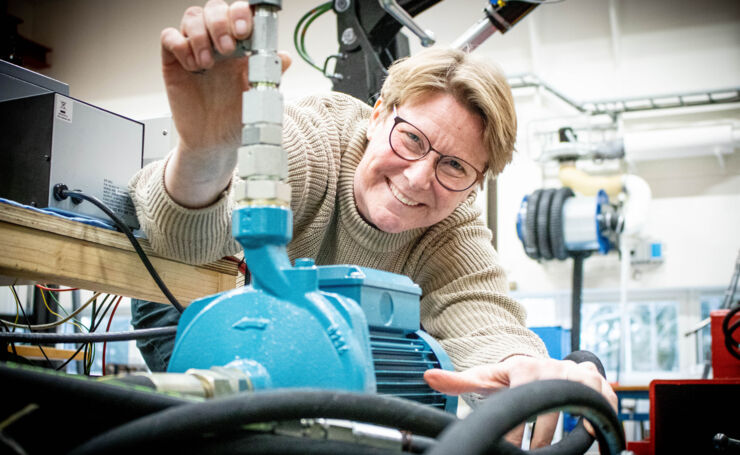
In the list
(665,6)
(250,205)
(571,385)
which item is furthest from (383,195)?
(665,6)

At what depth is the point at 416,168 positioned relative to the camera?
111 cm

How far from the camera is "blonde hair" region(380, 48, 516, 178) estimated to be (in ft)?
3.66

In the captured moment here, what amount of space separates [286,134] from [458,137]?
0.28 metres

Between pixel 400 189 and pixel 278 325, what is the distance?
2.05 feet

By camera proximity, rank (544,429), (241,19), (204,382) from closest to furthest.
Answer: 1. (204,382)
2. (241,19)
3. (544,429)

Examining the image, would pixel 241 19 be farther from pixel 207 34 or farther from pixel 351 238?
pixel 351 238

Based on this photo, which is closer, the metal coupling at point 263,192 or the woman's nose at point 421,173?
the metal coupling at point 263,192

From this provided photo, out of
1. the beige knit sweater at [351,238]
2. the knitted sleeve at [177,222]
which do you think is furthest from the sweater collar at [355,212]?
the knitted sleeve at [177,222]

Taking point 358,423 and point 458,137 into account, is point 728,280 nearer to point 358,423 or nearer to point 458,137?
point 458,137

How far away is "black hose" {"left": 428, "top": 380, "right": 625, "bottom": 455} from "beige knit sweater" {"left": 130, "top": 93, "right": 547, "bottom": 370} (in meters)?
0.44

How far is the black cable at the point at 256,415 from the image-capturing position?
0.37 metres

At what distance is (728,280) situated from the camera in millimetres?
4160

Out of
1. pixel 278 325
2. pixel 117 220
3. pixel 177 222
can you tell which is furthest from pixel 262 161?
pixel 117 220

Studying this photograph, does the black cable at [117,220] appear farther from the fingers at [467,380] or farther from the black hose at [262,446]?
the black hose at [262,446]
